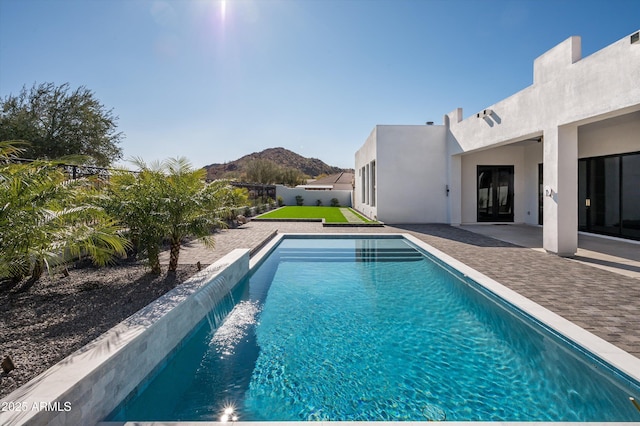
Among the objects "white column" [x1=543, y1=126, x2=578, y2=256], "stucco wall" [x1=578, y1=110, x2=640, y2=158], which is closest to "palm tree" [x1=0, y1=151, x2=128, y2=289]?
"white column" [x1=543, y1=126, x2=578, y2=256]

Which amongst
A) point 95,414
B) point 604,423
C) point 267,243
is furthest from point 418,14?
point 95,414

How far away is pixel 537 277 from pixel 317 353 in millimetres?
5183

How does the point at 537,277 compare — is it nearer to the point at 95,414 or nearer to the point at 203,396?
the point at 203,396

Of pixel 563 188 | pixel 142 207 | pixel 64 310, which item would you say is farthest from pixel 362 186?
pixel 64 310

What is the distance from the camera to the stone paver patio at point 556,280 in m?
4.33

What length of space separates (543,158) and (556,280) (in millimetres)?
6034

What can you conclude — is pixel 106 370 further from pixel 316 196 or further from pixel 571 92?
pixel 316 196

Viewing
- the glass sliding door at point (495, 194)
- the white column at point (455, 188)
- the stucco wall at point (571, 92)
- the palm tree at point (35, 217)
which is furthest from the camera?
the glass sliding door at point (495, 194)

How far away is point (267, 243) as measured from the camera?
1151 cm

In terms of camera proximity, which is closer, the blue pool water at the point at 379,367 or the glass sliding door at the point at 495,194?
the blue pool water at the point at 379,367

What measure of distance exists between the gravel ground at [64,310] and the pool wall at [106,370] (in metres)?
0.33

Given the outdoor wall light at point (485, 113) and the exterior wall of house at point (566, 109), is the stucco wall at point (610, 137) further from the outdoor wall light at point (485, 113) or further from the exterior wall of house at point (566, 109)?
the outdoor wall light at point (485, 113)

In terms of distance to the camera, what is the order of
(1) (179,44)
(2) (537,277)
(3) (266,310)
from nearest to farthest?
(3) (266,310)
(2) (537,277)
(1) (179,44)

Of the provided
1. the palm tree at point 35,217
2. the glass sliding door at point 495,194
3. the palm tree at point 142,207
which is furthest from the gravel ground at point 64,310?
the glass sliding door at point 495,194
